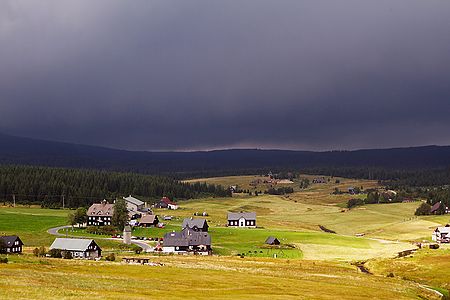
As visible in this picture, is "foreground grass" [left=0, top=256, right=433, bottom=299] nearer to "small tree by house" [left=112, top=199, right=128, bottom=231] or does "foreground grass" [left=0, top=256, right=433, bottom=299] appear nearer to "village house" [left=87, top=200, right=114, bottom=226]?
"small tree by house" [left=112, top=199, right=128, bottom=231]

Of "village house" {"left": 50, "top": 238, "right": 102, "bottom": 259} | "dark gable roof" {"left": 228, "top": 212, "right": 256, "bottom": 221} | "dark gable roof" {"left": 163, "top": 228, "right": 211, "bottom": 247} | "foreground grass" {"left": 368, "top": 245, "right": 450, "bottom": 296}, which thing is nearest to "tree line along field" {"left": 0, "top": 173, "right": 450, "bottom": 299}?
"foreground grass" {"left": 368, "top": 245, "right": 450, "bottom": 296}

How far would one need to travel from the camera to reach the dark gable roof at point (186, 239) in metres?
122

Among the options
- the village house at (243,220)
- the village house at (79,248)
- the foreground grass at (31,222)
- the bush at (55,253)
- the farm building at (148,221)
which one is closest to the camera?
the bush at (55,253)

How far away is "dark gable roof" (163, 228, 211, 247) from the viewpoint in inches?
4791

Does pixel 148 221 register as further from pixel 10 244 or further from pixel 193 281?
pixel 193 281

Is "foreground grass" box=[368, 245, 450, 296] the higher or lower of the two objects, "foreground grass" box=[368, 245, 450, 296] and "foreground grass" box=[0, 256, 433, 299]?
the lower

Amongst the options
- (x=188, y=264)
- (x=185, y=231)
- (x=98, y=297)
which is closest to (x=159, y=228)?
(x=185, y=231)

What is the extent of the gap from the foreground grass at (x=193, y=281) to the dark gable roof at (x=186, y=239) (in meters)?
21.7

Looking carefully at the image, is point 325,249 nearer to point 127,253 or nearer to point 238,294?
point 127,253

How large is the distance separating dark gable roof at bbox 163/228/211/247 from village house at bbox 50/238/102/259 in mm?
20367

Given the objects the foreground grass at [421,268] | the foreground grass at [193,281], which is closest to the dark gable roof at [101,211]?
the foreground grass at [193,281]

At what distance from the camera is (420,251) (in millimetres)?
126438

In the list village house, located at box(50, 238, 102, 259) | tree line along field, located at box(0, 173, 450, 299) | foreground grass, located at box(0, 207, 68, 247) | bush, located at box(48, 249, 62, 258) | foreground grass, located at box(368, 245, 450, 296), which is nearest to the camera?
tree line along field, located at box(0, 173, 450, 299)

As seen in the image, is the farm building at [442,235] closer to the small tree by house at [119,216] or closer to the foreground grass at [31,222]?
the small tree by house at [119,216]
